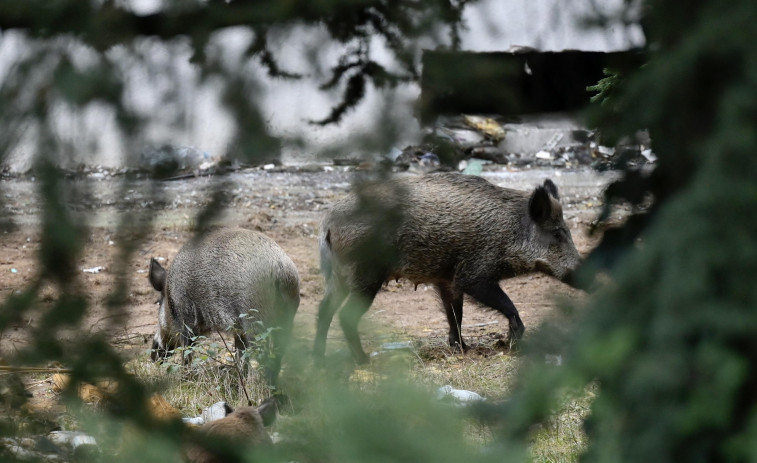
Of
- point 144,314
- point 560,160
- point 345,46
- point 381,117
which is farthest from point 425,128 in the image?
point 560,160

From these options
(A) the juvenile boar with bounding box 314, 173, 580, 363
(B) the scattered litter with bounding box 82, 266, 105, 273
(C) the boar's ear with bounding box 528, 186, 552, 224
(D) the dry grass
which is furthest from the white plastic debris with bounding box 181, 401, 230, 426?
(B) the scattered litter with bounding box 82, 266, 105, 273

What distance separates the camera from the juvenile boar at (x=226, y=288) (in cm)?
618

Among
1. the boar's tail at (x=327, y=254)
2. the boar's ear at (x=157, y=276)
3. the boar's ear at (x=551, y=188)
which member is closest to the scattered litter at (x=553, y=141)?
the boar's ear at (x=551, y=188)

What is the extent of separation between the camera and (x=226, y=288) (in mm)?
6195

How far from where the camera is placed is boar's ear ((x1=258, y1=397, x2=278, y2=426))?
3669mm

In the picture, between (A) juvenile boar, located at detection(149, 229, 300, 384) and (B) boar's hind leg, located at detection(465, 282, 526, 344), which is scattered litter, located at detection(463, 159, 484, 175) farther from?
(A) juvenile boar, located at detection(149, 229, 300, 384)

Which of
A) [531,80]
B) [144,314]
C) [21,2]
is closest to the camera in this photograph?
[21,2]

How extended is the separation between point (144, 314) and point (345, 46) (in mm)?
7481

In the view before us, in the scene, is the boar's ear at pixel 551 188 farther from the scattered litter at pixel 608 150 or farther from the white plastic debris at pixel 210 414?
the scattered litter at pixel 608 150

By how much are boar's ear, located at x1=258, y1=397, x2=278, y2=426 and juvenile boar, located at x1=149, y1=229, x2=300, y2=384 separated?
2.11 m

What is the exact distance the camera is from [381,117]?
4.81ft

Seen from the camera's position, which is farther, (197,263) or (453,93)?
(197,263)

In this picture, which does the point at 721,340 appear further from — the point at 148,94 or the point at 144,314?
the point at 144,314

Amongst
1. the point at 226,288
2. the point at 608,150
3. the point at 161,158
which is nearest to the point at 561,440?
the point at 608,150
